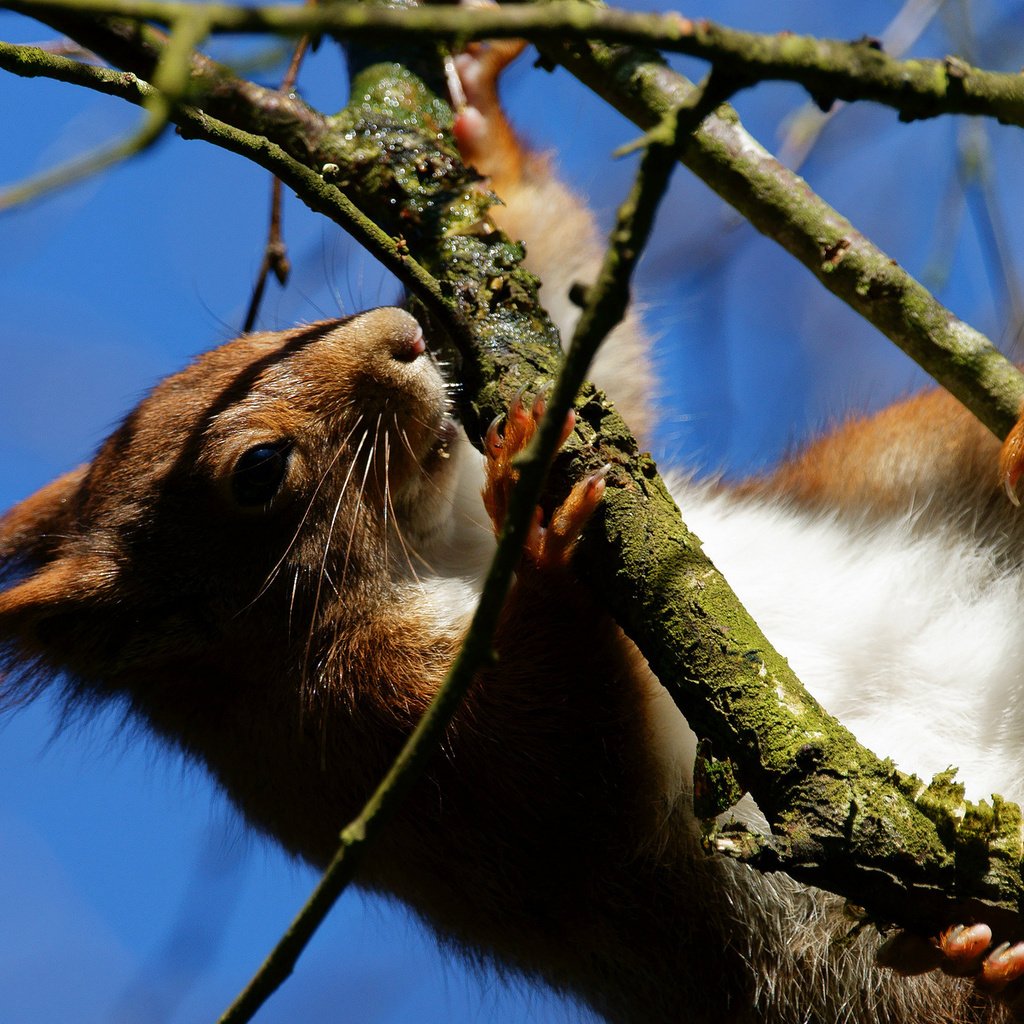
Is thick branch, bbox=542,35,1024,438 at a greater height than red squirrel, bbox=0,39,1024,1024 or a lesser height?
greater

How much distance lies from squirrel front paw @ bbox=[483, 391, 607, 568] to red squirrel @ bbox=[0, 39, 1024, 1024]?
0.04 meters

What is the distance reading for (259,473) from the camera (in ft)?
9.38

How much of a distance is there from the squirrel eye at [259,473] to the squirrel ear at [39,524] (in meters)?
0.72

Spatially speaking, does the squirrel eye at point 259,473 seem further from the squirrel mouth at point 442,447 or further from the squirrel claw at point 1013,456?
the squirrel claw at point 1013,456

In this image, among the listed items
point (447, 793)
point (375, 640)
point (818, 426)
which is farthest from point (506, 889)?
point (818, 426)

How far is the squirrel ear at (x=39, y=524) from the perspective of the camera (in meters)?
3.31

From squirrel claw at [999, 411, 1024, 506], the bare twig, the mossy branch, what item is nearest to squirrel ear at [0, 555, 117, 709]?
the bare twig

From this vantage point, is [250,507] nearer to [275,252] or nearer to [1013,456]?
[275,252]

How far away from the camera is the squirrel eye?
9.33ft

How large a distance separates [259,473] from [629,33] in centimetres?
208

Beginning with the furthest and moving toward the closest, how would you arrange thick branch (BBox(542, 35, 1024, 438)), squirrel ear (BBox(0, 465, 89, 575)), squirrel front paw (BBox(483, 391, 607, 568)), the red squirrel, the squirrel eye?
squirrel ear (BBox(0, 465, 89, 575))
the squirrel eye
the red squirrel
thick branch (BBox(542, 35, 1024, 438))
squirrel front paw (BBox(483, 391, 607, 568))

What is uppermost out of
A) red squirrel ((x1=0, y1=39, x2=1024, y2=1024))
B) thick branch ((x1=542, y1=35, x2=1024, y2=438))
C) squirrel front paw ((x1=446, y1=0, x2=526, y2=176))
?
squirrel front paw ((x1=446, y1=0, x2=526, y2=176))

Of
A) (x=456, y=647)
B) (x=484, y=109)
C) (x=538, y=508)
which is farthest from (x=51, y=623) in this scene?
(x=484, y=109)

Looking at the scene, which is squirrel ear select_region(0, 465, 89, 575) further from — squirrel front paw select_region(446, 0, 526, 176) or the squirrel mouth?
squirrel front paw select_region(446, 0, 526, 176)
